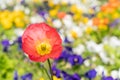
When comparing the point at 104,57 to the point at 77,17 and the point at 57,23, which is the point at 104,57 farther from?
the point at 77,17

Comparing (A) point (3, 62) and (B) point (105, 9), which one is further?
(B) point (105, 9)

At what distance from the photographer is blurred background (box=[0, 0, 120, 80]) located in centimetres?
361

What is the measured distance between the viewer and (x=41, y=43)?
2334 millimetres

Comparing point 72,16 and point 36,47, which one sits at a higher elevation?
point 36,47

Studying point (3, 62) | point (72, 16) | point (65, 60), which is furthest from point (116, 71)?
point (72, 16)

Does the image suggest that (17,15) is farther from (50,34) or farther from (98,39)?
(50,34)

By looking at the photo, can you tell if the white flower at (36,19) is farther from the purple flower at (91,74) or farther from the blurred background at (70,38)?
the purple flower at (91,74)

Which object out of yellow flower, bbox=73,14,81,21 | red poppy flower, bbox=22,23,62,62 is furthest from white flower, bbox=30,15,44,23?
red poppy flower, bbox=22,23,62,62

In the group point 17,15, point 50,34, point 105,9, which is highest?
point 50,34

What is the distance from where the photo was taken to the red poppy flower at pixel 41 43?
7.39 feet

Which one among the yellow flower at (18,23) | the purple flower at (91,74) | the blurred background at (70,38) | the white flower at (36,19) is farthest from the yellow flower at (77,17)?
the purple flower at (91,74)

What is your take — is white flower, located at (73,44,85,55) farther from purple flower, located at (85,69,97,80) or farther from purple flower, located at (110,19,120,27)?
purple flower, located at (85,69,97,80)

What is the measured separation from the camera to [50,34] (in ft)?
7.77

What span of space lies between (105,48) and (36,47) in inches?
84.3
